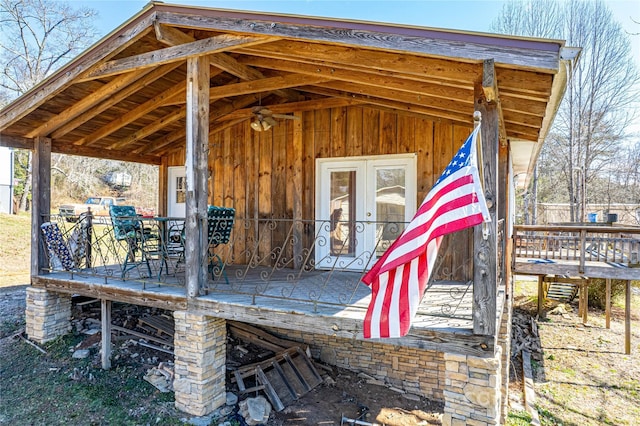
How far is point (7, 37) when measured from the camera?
15844mm

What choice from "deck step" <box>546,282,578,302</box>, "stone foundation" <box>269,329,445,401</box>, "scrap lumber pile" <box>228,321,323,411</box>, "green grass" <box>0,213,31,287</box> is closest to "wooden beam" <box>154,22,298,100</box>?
"scrap lumber pile" <box>228,321,323,411</box>

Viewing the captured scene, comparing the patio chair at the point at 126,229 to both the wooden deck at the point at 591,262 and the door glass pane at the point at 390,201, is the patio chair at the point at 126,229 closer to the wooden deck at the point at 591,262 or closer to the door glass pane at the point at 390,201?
the door glass pane at the point at 390,201

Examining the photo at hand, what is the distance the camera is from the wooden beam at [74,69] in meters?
4.18

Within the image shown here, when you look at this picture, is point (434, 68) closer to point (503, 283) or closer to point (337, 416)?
point (503, 283)

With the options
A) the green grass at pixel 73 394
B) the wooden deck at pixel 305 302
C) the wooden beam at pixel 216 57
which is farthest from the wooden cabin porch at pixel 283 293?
the wooden beam at pixel 216 57

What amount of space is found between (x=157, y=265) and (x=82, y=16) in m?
16.2

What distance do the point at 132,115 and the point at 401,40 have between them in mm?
4640

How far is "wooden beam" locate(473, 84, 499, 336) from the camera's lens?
2.93m

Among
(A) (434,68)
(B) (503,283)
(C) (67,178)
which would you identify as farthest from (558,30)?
(C) (67,178)

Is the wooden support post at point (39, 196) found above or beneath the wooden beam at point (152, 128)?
beneath

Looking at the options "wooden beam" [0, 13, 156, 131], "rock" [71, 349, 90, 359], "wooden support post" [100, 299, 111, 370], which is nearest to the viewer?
"wooden beam" [0, 13, 156, 131]

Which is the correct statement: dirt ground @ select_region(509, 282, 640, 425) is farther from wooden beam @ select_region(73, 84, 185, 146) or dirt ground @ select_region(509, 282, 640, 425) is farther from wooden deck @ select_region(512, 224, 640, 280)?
wooden beam @ select_region(73, 84, 185, 146)

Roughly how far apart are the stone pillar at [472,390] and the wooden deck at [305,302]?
12 cm

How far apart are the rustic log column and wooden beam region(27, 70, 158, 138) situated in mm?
1118
